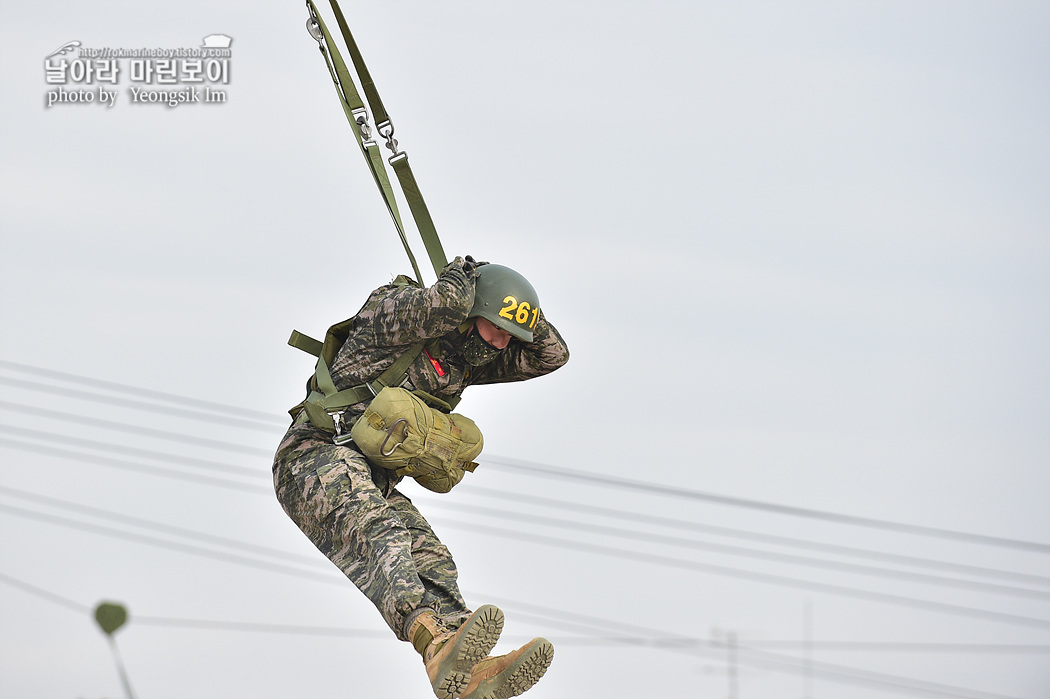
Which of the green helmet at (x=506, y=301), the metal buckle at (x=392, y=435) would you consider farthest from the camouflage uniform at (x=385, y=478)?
the metal buckle at (x=392, y=435)

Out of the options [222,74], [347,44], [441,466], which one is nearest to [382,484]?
[441,466]

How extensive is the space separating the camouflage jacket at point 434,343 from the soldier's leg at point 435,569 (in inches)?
36.3

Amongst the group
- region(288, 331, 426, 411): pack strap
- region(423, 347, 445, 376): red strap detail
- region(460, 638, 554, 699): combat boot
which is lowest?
region(460, 638, 554, 699): combat boot

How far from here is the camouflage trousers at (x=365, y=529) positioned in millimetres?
9234

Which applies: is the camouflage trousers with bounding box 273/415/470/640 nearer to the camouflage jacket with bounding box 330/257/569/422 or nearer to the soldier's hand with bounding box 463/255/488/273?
the camouflage jacket with bounding box 330/257/569/422

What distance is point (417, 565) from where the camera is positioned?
963 centimetres

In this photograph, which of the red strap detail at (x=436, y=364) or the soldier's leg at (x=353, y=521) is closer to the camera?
the soldier's leg at (x=353, y=521)

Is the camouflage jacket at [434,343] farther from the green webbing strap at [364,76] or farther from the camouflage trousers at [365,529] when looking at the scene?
the green webbing strap at [364,76]

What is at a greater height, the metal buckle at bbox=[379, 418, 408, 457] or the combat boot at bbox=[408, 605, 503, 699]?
the metal buckle at bbox=[379, 418, 408, 457]

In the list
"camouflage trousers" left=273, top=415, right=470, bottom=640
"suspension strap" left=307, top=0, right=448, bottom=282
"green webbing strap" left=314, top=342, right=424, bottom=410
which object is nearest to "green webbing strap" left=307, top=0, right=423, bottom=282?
"suspension strap" left=307, top=0, right=448, bottom=282

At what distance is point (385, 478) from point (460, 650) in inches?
82.5

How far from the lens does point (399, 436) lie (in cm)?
967

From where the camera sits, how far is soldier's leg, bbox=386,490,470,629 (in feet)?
30.6

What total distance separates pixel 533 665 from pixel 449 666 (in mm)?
581
